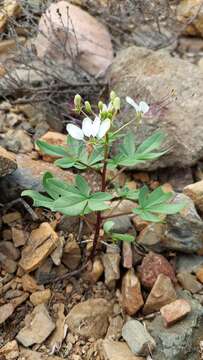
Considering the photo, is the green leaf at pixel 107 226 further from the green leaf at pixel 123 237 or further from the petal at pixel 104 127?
the petal at pixel 104 127

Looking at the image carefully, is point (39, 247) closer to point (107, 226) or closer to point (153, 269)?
point (107, 226)

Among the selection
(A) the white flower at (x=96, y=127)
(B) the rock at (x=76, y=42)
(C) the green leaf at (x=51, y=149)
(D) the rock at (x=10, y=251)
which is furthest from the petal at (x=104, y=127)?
(B) the rock at (x=76, y=42)

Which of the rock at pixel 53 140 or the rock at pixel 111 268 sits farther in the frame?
the rock at pixel 53 140

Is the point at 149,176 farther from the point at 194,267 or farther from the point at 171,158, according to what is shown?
the point at 194,267

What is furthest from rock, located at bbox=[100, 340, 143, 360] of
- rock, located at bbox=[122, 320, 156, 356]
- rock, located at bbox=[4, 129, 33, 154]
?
rock, located at bbox=[4, 129, 33, 154]

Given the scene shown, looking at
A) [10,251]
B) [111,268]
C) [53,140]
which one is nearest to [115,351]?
[111,268]

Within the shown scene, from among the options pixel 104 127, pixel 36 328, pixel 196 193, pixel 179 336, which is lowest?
pixel 179 336
